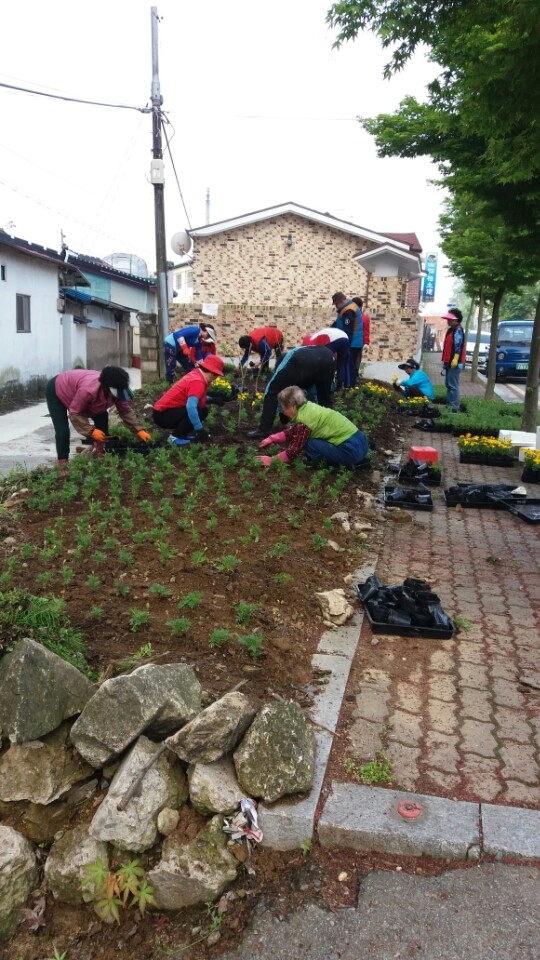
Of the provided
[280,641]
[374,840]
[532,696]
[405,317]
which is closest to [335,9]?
[280,641]

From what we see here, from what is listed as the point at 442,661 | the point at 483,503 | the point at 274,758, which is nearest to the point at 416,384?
the point at 483,503

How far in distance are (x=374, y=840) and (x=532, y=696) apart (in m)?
1.41

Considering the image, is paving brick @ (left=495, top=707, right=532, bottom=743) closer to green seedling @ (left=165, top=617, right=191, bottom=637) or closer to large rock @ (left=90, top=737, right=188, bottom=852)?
large rock @ (left=90, top=737, right=188, bottom=852)

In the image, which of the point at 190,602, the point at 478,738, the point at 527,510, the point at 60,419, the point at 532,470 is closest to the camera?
the point at 478,738

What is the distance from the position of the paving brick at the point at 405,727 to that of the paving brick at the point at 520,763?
1.32 feet

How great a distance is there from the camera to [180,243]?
959 inches

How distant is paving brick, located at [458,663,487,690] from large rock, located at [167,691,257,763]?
149 cm

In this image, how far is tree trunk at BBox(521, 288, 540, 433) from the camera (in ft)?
35.2

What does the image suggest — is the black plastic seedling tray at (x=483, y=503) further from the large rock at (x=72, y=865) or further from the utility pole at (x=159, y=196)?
the utility pole at (x=159, y=196)

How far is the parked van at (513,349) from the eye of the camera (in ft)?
80.7

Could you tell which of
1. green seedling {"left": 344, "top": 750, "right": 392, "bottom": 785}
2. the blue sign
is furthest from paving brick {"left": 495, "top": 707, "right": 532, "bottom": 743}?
the blue sign

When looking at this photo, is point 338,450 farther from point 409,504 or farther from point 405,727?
point 405,727

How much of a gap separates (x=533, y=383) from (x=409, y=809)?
29.8 ft

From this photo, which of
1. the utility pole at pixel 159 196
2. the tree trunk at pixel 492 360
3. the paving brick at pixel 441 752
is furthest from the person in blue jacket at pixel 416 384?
the paving brick at pixel 441 752
